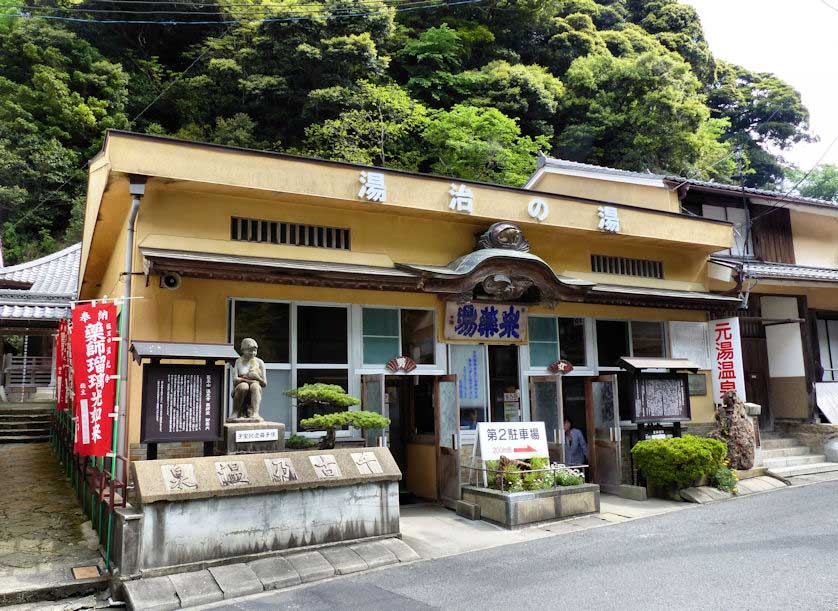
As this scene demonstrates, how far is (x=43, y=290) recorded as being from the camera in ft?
67.9

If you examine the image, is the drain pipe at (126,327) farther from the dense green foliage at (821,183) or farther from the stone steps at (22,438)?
the dense green foliage at (821,183)

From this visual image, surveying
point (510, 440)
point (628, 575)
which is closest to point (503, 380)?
point (510, 440)

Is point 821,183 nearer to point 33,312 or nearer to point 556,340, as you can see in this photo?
point 556,340

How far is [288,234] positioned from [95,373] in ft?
13.9

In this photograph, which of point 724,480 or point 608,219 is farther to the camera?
point 608,219

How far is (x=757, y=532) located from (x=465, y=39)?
1297 inches

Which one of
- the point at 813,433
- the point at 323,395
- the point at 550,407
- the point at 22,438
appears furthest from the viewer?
the point at 22,438

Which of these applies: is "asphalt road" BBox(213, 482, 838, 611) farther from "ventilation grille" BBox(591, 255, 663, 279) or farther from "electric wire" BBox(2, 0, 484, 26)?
"electric wire" BBox(2, 0, 484, 26)

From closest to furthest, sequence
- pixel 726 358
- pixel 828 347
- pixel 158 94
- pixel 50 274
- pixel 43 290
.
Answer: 1. pixel 726 358
2. pixel 828 347
3. pixel 43 290
4. pixel 50 274
5. pixel 158 94

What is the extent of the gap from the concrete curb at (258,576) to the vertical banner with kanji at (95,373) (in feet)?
6.84

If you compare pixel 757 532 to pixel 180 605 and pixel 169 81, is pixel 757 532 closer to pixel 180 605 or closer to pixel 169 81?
pixel 180 605

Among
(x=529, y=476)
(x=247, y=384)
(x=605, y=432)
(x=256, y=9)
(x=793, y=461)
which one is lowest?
(x=793, y=461)

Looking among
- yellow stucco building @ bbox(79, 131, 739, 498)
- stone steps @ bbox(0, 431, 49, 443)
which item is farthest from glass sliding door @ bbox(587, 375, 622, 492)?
stone steps @ bbox(0, 431, 49, 443)

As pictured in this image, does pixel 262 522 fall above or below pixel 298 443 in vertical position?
below
